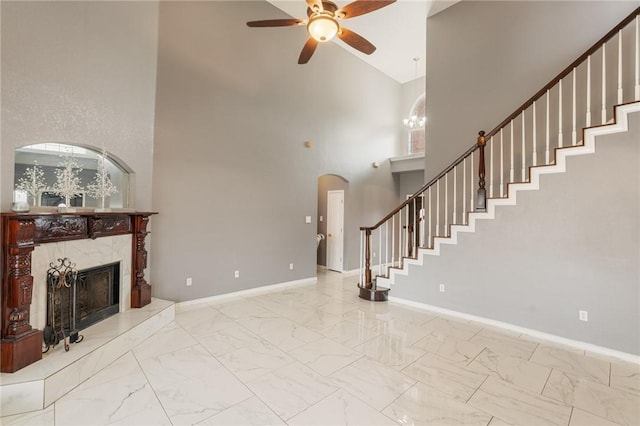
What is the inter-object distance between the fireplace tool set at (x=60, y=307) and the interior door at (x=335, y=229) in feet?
17.4

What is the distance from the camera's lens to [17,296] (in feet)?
7.53

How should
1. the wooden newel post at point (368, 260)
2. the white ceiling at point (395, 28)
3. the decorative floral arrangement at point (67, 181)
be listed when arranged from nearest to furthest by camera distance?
the decorative floral arrangement at point (67, 181) < the wooden newel post at point (368, 260) < the white ceiling at point (395, 28)

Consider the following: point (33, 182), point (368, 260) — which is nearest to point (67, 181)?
point (33, 182)

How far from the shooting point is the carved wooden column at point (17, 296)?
7.38 feet

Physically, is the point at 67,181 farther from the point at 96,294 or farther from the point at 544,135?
the point at 544,135

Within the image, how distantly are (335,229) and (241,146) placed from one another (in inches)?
134

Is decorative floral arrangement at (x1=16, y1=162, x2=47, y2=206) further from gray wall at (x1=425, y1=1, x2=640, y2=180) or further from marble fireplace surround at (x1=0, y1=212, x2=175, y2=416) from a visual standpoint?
gray wall at (x1=425, y1=1, x2=640, y2=180)

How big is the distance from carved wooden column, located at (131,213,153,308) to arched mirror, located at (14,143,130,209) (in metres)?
0.34

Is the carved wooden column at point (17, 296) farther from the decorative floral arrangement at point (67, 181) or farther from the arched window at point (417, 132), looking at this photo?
the arched window at point (417, 132)

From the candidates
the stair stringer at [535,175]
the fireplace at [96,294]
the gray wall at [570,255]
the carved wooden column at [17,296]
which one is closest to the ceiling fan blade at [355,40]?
the stair stringer at [535,175]

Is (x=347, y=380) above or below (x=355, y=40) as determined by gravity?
below

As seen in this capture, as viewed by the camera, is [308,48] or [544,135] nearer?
[308,48]

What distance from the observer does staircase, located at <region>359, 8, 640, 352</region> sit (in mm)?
3205

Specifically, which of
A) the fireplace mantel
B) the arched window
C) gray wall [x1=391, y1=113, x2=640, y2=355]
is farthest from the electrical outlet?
the arched window
